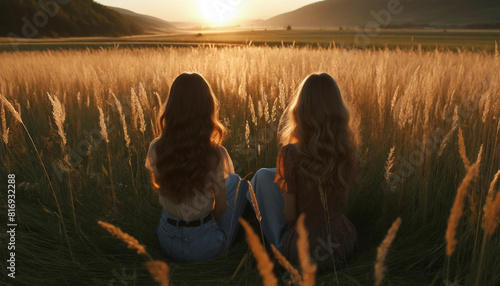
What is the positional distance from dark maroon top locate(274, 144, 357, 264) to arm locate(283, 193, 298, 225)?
0.03 metres

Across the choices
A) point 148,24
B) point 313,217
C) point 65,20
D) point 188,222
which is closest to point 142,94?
point 188,222

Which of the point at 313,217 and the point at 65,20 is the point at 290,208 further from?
the point at 65,20

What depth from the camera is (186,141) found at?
208 cm

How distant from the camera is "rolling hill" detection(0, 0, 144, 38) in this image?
41406 mm

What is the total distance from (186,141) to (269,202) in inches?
26.4

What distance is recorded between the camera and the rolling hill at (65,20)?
136ft

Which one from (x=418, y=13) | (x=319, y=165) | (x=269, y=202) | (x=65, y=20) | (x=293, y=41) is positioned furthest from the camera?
(x=418, y=13)

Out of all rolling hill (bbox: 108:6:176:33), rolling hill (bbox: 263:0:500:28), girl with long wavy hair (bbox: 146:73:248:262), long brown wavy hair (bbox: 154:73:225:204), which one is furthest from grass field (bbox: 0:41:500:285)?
rolling hill (bbox: 263:0:500:28)

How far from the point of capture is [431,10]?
14012 cm

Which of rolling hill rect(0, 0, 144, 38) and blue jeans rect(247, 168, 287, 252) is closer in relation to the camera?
blue jeans rect(247, 168, 287, 252)

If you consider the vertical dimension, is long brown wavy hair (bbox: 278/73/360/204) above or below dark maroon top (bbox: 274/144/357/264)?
above

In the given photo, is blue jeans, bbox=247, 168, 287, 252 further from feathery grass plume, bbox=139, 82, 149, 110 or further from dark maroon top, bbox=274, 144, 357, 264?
feathery grass plume, bbox=139, 82, 149, 110

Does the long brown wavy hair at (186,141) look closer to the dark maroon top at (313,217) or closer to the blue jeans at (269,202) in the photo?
the blue jeans at (269,202)

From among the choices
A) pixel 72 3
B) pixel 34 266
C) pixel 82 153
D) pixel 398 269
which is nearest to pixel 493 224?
pixel 398 269
